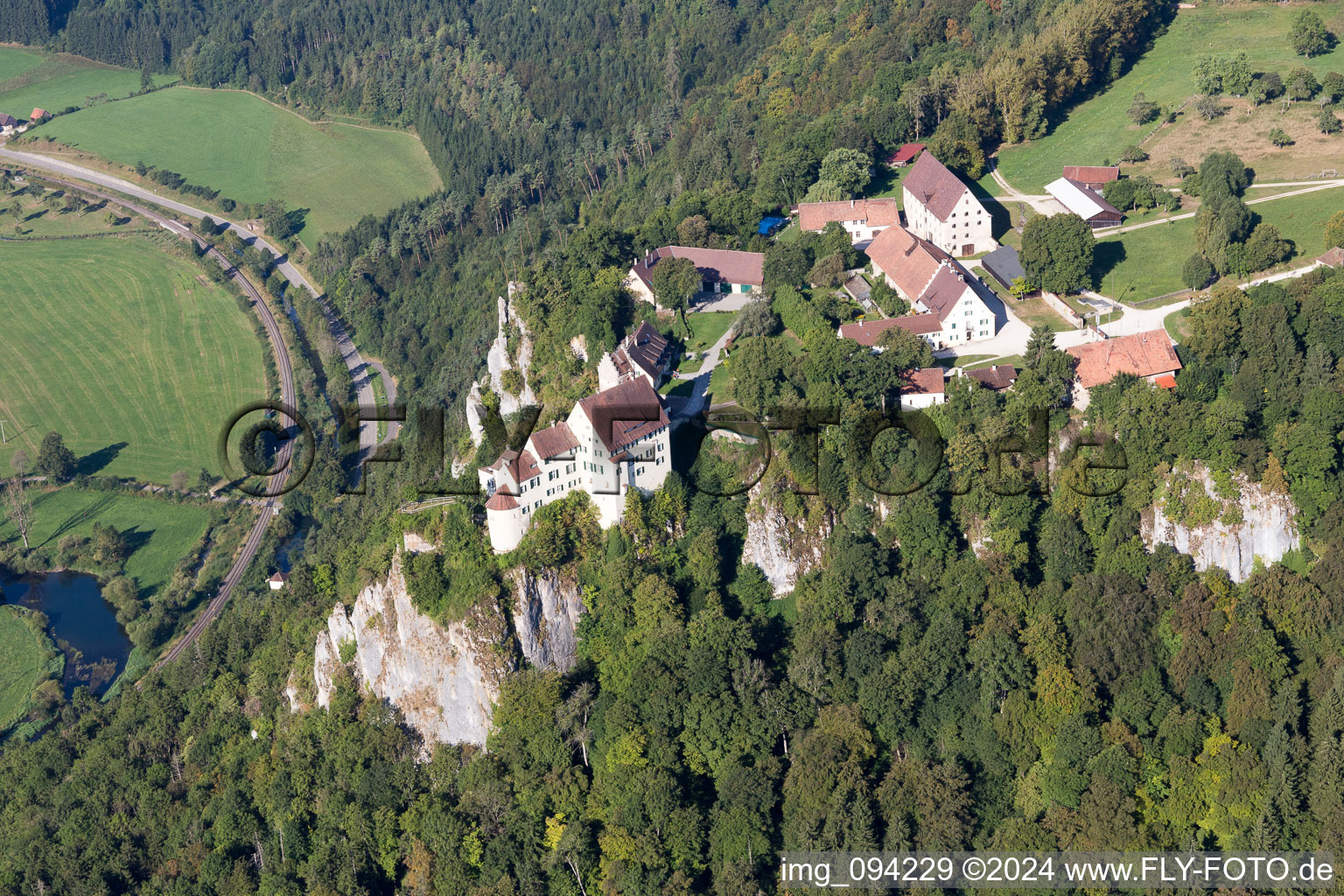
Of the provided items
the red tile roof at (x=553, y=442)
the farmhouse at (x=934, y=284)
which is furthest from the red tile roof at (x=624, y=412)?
the farmhouse at (x=934, y=284)

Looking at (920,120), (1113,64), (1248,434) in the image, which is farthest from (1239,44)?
(1248,434)

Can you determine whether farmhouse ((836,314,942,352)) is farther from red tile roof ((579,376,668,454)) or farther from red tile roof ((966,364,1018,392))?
red tile roof ((579,376,668,454))

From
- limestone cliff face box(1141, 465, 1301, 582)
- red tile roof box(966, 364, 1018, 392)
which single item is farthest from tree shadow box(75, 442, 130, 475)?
limestone cliff face box(1141, 465, 1301, 582)

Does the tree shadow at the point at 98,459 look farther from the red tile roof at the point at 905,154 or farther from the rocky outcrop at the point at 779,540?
the rocky outcrop at the point at 779,540

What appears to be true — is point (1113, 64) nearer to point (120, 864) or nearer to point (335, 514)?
point (335, 514)

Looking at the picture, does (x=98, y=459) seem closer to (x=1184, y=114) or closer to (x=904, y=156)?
(x=904, y=156)
